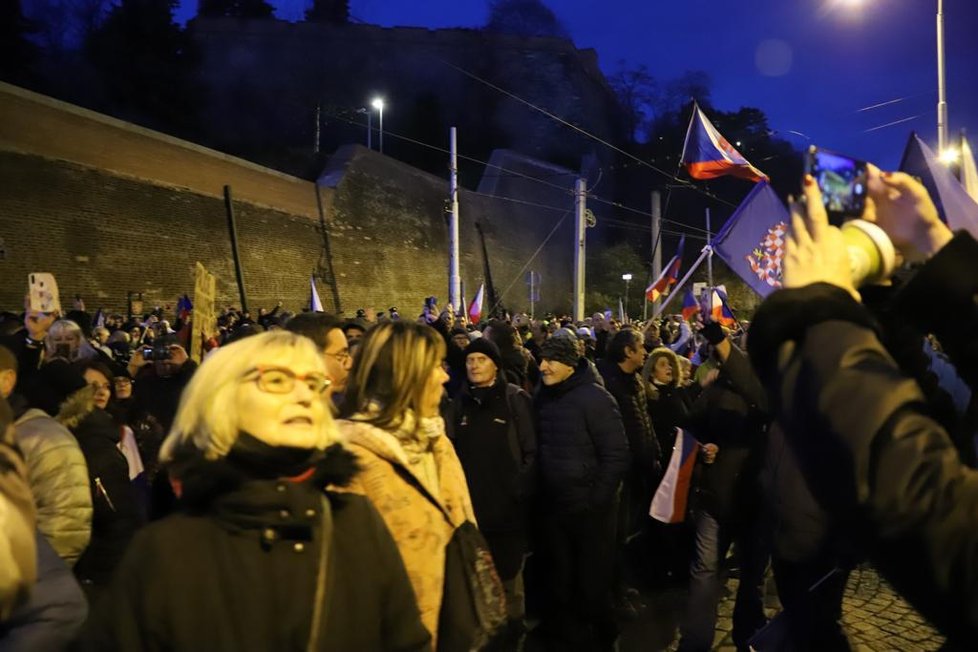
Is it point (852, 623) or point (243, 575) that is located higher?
point (243, 575)

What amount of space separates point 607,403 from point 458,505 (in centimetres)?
208

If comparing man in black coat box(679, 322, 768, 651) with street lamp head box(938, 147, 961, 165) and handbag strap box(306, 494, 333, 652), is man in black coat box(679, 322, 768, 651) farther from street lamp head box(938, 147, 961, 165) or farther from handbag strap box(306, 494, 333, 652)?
handbag strap box(306, 494, 333, 652)

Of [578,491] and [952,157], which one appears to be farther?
[952,157]

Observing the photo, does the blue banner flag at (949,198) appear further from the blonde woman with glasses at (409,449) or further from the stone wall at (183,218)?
the stone wall at (183,218)

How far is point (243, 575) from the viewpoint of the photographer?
5.48 ft

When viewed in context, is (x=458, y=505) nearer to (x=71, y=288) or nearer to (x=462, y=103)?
(x=71, y=288)

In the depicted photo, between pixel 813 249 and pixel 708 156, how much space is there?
9.11m

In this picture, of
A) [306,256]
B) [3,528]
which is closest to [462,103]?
[306,256]

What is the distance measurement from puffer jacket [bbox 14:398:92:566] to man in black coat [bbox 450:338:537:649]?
6.58ft

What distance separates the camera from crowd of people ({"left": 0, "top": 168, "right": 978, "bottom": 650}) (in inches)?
39.9

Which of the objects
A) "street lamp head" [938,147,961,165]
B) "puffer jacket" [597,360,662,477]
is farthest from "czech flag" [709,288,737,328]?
"puffer jacket" [597,360,662,477]

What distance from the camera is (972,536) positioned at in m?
0.93

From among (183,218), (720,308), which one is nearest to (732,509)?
(720,308)

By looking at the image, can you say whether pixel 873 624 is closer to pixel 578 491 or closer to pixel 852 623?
pixel 852 623
